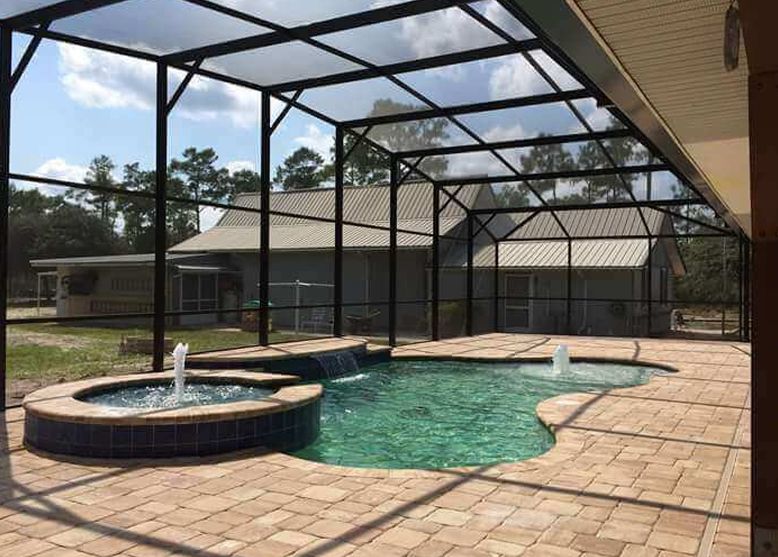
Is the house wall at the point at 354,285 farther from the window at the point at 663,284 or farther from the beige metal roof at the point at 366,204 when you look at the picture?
the window at the point at 663,284

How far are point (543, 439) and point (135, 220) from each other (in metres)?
37.7

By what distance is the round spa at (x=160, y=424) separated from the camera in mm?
4801

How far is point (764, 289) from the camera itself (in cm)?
241

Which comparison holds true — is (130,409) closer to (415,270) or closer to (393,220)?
(393,220)

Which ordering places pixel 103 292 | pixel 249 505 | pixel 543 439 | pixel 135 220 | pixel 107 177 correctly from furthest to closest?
pixel 107 177, pixel 135 220, pixel 103 292, pixel 543 439, pixel 249 505

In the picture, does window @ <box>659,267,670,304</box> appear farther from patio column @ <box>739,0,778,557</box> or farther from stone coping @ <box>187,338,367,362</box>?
patio column @ <box>739,0,778,557</box>

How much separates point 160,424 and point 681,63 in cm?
410

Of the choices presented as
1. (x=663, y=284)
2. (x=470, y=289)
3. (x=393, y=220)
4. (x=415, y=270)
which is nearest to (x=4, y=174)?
(x=393, y=220)

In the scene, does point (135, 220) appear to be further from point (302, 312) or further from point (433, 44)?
point (433, 44)

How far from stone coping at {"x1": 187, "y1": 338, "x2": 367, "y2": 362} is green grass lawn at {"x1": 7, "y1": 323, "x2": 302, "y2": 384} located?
7.84 feet

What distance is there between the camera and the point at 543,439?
6.00 metres

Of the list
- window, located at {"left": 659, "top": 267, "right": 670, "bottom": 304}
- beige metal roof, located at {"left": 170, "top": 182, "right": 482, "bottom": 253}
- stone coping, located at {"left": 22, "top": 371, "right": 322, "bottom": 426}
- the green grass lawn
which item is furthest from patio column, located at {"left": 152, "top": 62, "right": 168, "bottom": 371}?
window, located at {"left": 659, "top": 267, "right": 670, "bottom": 304}

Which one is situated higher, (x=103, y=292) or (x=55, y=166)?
(x=55, y=166)

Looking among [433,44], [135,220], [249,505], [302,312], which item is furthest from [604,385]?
[135,220]
